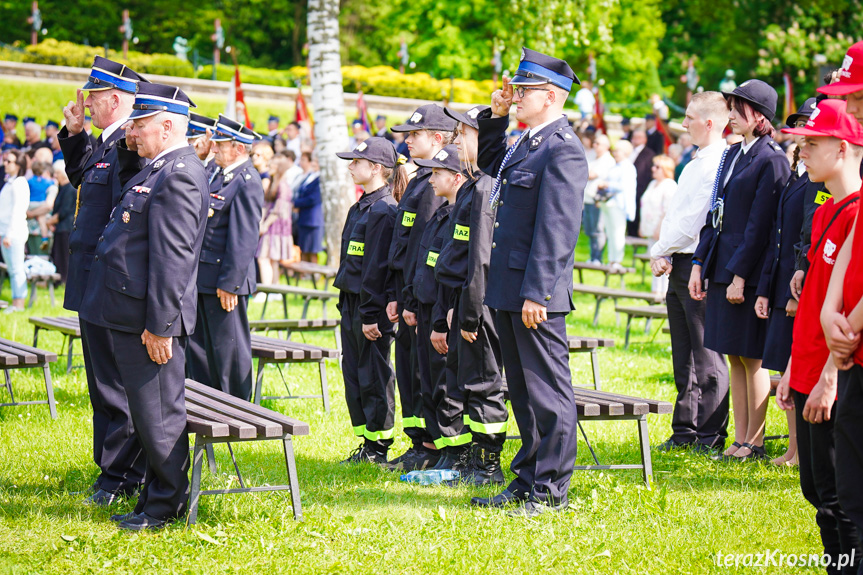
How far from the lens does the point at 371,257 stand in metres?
6.99

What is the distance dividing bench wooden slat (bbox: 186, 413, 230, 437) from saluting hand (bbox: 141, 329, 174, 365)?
378mm

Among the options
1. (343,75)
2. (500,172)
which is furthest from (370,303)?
(343,75)

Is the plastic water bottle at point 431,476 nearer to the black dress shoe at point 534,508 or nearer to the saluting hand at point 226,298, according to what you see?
the black dress shoe at point 534,508

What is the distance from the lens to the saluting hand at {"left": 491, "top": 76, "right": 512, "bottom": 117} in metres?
5.96

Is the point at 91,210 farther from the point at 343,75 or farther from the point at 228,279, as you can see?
the point at 343,75

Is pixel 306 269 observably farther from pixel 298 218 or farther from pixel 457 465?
pixel 457 465

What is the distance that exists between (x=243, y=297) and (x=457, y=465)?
2.38 metres

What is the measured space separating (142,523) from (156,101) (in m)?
2.26

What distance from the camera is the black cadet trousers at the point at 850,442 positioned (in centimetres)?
361

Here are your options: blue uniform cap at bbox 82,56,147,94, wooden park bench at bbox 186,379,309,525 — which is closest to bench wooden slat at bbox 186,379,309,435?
wooden park bench at bbox 186,379,309,525

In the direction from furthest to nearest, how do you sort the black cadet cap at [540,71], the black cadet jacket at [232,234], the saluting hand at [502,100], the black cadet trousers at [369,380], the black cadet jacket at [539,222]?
the black cadet jacket at [232,234] → the black cadet trousers at [369,380] → the saluting hand at [502,100] → the black cadet cap at [540,71] → the black cadet jacket at [539,222]

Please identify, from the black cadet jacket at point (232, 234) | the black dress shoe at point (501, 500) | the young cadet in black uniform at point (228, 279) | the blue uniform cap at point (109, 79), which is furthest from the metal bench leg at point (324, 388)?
the blue uniform cap at point (109, 79)

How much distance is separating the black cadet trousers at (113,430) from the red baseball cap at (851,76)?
4.15 m

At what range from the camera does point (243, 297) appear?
7.82 meters
